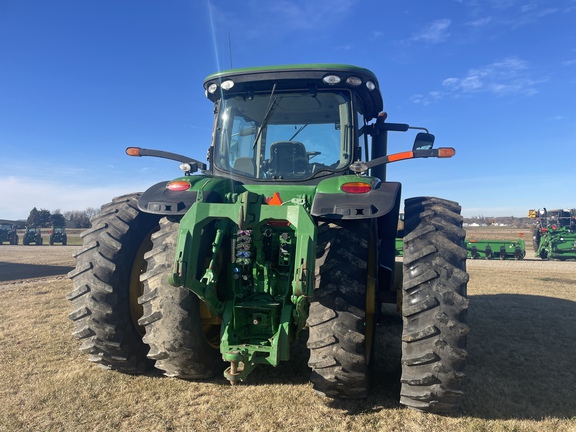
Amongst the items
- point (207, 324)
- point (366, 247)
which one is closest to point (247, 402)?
point (207, 324)

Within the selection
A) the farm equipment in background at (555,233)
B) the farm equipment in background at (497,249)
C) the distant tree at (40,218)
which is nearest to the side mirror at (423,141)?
the farm equipment in background at (497,249)

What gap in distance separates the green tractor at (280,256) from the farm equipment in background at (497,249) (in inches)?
793

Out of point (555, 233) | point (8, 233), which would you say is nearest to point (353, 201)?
point (555, 233)

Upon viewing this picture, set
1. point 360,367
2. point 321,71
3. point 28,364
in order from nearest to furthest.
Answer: point 360,367
point 321,71
point 28,364

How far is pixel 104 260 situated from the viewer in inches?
143

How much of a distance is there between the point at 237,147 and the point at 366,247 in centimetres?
193

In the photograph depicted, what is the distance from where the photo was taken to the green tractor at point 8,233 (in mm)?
36731

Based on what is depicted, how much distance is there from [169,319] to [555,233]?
24.7m

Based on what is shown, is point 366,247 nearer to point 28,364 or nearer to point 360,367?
point 360,367

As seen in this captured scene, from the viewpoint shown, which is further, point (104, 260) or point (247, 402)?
point (104, 260)

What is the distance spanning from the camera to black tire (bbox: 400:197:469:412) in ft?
9.23

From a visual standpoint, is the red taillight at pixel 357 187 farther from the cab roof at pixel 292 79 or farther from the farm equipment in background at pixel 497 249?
the farm equipment in background at pixel 497 249

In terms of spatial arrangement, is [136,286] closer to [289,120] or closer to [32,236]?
[289,120]

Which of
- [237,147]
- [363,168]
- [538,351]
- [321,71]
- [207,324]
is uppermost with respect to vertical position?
[321,71]
